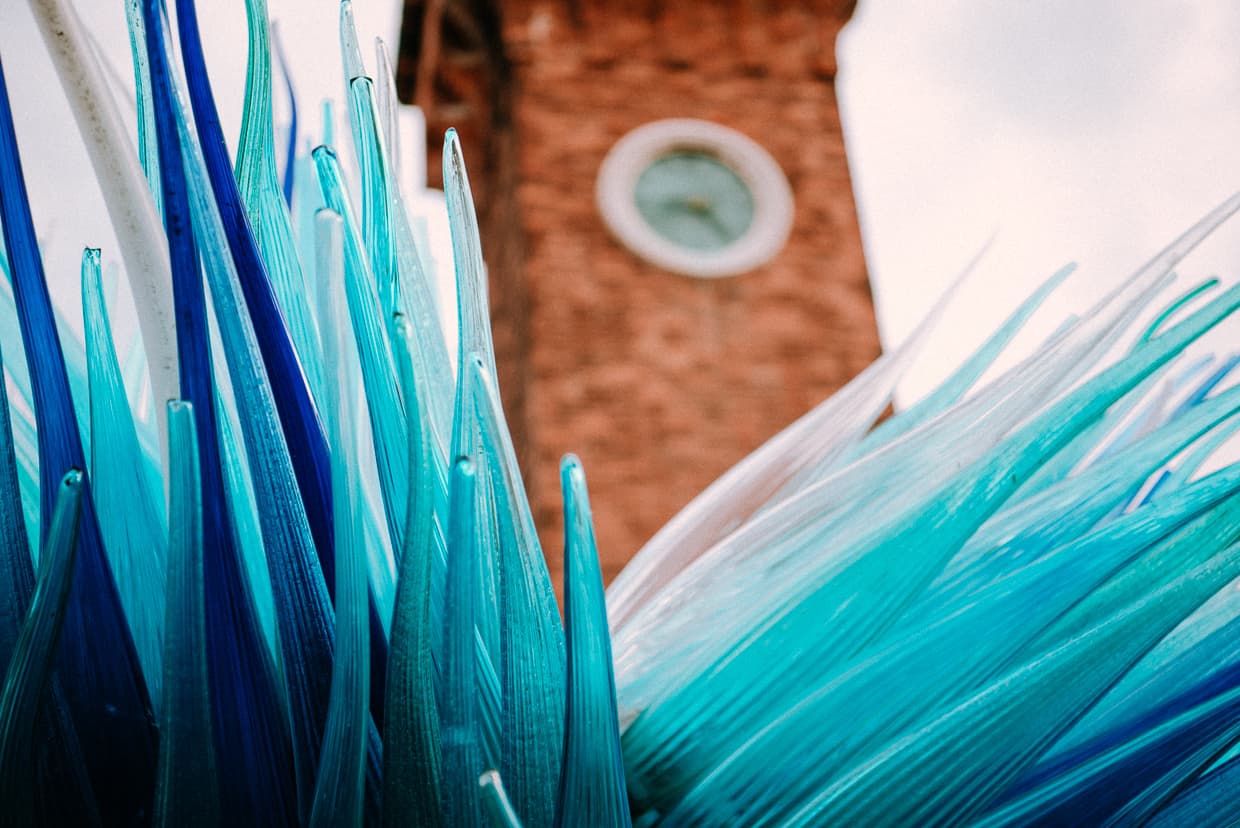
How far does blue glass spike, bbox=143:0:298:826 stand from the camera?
47cm

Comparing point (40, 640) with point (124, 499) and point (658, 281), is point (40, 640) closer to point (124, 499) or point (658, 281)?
point (124, 499)

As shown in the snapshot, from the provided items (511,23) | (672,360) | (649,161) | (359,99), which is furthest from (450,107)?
(359,99)

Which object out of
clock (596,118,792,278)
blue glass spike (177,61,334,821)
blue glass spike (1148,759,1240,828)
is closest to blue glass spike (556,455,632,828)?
blue glass spike (177,61,334,821)

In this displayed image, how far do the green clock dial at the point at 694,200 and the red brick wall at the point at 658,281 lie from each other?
0.16 metres

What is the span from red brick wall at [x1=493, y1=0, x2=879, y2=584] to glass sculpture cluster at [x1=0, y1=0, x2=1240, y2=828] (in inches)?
87.1

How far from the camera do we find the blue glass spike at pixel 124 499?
0.54 meters

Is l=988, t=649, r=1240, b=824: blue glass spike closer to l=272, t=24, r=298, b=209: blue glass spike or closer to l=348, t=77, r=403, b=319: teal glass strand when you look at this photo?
l=348, t=77, r=403, b=319: teal glass strand

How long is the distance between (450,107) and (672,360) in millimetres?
1598

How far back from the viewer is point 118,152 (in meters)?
0.47

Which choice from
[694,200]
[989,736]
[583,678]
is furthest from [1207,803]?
[694,200]

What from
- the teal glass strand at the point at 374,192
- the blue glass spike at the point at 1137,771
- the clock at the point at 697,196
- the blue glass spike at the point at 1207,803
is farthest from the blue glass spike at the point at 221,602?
the clock at the point at 697,196

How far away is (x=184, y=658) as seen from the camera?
1.50 feet

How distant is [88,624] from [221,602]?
8cm

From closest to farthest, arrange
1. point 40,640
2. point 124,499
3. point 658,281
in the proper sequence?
1. point 40,640
2. point 124,499
3. point 658,281
